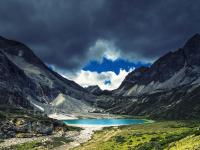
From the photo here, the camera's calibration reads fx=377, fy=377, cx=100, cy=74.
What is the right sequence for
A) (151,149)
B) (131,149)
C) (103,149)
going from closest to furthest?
(151,149) < (131,149) < (103,149)

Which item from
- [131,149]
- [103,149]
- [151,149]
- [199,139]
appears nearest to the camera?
[199,139]

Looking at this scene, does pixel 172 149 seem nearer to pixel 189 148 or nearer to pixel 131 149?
pixel 189 148

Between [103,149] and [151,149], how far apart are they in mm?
48249

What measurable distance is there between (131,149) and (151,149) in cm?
2946

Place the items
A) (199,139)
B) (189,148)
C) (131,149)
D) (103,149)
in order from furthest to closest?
(103,149) < (131,149) < (199,139) < (189,148)

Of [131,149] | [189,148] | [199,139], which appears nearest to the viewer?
[189,148]

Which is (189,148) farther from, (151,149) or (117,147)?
(117,147)

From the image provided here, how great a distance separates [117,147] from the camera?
643 feet

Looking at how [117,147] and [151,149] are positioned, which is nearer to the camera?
[151,149]

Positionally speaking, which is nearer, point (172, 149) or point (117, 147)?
point (172, 149)

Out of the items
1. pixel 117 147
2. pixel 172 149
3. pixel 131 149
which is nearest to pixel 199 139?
pixel 172 149

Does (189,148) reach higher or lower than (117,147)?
lower

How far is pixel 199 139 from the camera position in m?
117


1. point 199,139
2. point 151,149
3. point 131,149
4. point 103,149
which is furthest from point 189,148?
point 103,149
